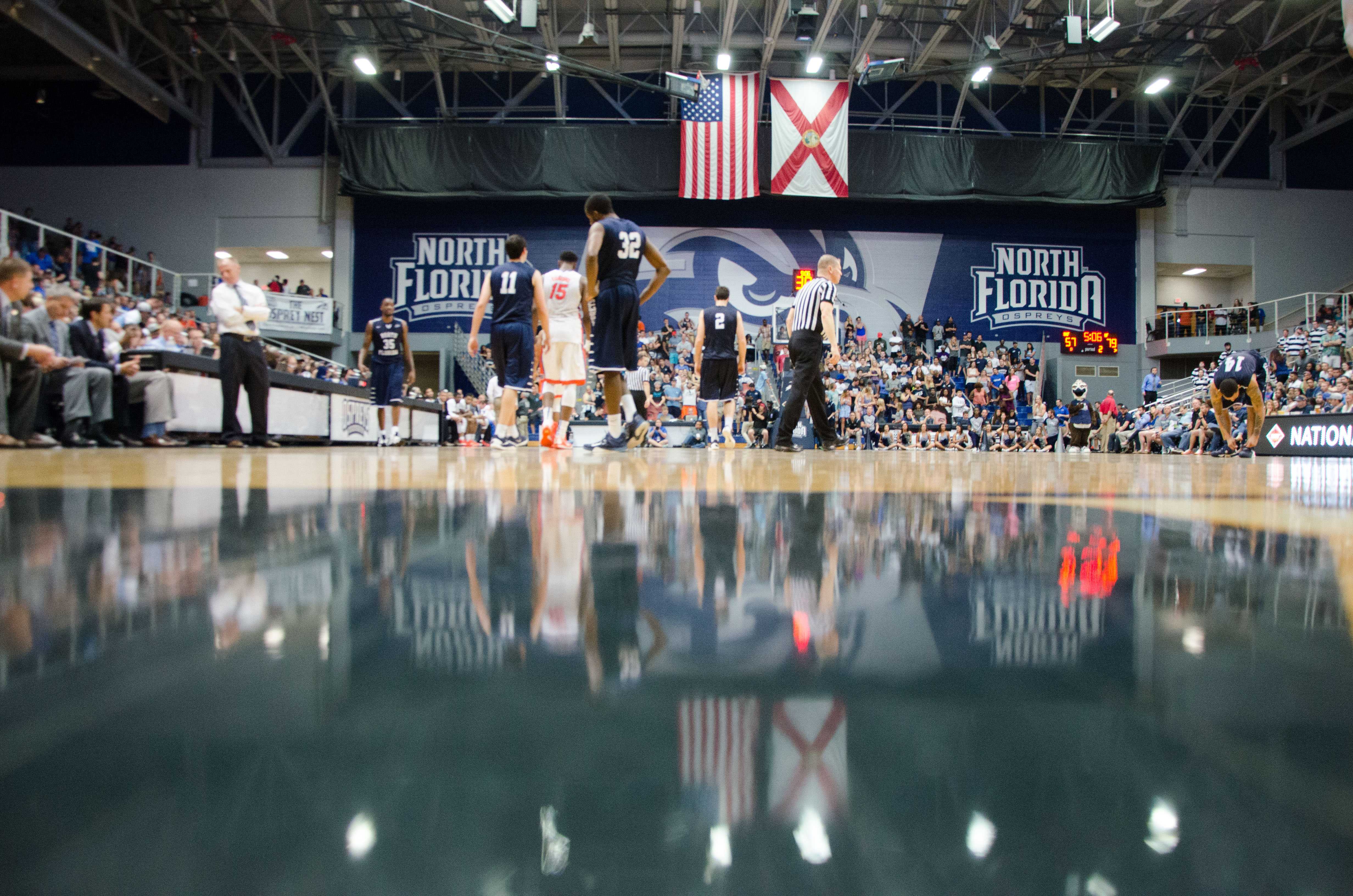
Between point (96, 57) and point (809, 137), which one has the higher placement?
point (96, 57)

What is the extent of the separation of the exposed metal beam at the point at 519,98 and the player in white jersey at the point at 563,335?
14.2m

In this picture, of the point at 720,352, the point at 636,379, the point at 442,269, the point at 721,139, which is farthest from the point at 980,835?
the point at 442,269

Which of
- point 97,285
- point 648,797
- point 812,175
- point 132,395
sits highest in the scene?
point 812,175

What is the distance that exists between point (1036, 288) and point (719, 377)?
14.6 meters

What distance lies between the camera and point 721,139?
55.1 ft

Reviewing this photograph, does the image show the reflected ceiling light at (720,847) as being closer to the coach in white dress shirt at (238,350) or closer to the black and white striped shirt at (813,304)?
the black and white striped shirt at (813,304)

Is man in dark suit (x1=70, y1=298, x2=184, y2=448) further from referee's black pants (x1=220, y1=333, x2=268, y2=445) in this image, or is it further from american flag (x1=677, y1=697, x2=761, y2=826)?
american flag (x1=677, y1=697, x2=761, y2=826)

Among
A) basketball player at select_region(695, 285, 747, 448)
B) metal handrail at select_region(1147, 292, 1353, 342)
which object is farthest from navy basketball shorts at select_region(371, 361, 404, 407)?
metal handrail at select_region(1147, 292, 1353, 342)

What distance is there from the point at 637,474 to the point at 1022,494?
1.04 metres

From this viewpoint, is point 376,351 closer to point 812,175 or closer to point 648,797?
point 648,797

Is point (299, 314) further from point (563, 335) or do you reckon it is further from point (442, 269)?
point (563, 335)

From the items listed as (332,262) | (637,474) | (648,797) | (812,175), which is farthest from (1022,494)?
(332,262)

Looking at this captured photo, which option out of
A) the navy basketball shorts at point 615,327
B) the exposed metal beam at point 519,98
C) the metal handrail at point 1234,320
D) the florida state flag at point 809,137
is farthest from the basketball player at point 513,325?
the metal handrail at point 1234,320

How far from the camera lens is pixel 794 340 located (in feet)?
19.0
